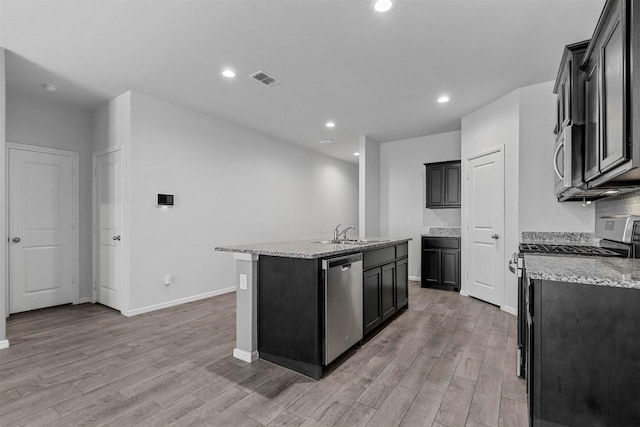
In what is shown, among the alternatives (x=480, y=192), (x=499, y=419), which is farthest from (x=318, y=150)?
(x=499, y=419)

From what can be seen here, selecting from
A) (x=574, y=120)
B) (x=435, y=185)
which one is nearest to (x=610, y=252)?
(x=574, y=120)

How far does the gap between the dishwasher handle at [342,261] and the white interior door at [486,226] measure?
2440 mm

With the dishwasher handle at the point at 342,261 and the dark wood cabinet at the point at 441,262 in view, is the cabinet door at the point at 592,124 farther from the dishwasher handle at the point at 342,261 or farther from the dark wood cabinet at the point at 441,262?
the dark wood cabinet at the point at 441,262

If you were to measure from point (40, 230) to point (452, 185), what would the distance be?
20.2 feet

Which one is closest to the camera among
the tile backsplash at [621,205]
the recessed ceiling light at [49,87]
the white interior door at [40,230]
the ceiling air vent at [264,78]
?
the tile backsplash at [621,205]

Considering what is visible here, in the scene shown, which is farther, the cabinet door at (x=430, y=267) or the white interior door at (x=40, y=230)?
the cabinet door at (x=430, y=267)

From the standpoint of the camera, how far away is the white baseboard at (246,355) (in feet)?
8.77

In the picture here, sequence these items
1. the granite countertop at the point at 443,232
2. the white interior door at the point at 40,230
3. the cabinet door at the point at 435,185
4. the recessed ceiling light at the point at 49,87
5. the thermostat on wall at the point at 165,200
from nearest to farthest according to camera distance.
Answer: the recessed ceiling light at the point at 49,87
the white interior door at the point at 40,230
the thermostat on wall at the point at 165,200
the cabinet door at the point at 435,185
the granite countertop at the point at 443,232

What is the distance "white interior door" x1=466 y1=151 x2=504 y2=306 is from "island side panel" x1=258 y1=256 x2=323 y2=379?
9.85 feet

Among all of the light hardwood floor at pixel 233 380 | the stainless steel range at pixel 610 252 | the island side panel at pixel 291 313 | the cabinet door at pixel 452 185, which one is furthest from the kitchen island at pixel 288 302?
the cabinet door at pixel 452 185

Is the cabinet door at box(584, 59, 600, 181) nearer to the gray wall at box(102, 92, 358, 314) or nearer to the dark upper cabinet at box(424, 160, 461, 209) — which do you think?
the dark upper cabinet at box(424, 160, 461, 209)

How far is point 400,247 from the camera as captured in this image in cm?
390

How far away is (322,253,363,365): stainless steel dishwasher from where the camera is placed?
8.07ft

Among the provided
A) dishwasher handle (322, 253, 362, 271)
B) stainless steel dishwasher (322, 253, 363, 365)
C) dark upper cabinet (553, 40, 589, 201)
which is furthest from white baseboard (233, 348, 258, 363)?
dark upper cabinet (553, 40, 589, 201)
